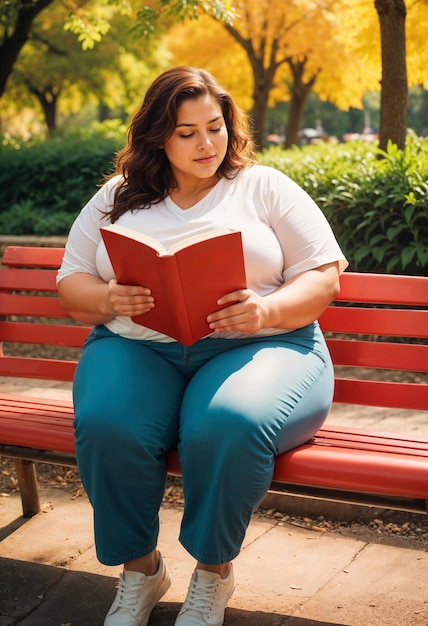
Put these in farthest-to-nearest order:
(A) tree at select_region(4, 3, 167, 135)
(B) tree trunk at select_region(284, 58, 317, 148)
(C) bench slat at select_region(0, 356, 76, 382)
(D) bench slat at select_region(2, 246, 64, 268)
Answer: (A) tree at select_region(4, 3, 167, 135) → (B) tree trunk at select_region(284, 58, 317, 148) → (D) bench slat at select_region(2, 246, 64, 268) → (C) bench slat at select_region(0, 356, 76, 382)

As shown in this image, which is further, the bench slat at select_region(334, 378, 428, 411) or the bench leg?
the bench leg

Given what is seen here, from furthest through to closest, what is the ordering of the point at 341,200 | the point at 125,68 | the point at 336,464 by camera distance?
1. the point at 125,68
2. the point at 341,200
3. the point at 336,464

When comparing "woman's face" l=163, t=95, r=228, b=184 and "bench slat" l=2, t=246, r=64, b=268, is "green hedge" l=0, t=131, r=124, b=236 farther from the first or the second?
"woman's face" l=163, t=95, r=228, b=184

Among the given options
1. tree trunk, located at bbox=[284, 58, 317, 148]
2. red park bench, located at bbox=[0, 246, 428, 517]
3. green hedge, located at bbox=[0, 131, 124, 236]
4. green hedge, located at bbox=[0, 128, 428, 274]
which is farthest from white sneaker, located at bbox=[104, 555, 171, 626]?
tree trunk, located at bbox=[284, 58, 317, 148]

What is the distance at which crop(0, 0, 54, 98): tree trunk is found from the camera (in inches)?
323

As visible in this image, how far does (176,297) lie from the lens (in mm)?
2391

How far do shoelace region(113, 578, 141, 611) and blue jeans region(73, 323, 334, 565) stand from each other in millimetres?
106

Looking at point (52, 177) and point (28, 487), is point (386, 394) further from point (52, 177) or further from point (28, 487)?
point (52, 177)

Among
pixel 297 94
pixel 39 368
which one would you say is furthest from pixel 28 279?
pixel 297 94

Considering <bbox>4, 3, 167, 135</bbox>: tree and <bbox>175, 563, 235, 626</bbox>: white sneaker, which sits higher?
<bbox>4, 3, 167, 135</bbox>: tree

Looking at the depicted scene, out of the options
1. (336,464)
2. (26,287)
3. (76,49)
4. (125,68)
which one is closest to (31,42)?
(76,49)

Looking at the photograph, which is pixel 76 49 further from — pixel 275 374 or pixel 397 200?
pixel 275 374

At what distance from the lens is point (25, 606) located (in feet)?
9.25

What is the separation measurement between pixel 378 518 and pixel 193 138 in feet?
5.45
